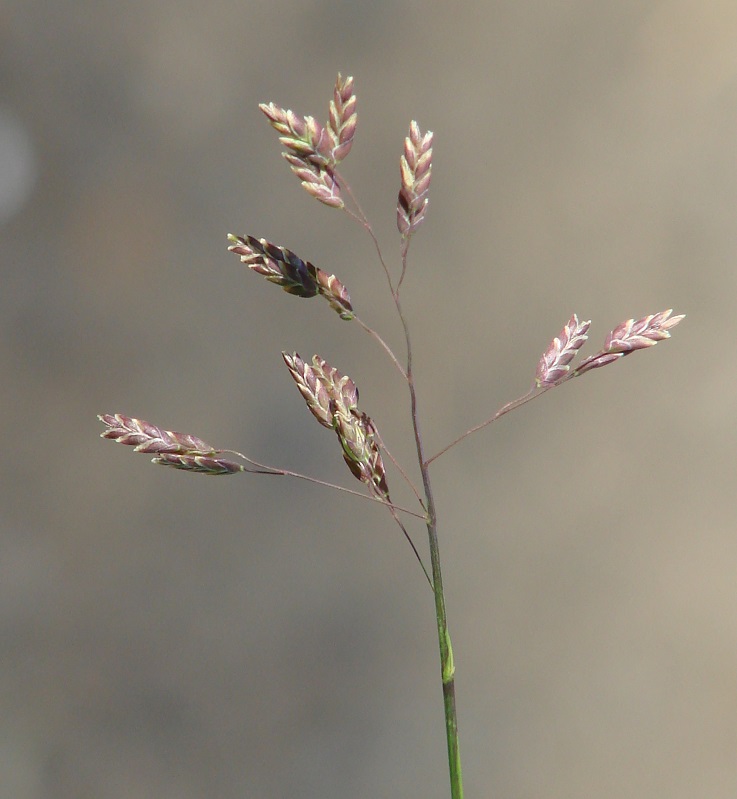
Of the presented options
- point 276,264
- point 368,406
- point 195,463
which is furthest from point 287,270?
point 368,406

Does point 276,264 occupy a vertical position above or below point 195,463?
above

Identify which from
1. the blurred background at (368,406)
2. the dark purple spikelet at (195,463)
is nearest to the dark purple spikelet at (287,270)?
the dark purple spikelet at (195,463)

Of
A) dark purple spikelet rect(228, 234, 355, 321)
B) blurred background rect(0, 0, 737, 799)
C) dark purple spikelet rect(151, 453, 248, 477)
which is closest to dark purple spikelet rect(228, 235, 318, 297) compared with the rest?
dark purple spikelet rect(228, 234, 355, 321)

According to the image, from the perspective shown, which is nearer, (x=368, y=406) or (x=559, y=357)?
(x=559, y=357)

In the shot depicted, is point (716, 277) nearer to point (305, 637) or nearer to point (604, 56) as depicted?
point (604, 56)

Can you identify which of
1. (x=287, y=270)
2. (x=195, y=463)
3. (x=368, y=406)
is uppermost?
(x=368, y=406)

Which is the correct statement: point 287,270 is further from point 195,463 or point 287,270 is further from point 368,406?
point 368,406

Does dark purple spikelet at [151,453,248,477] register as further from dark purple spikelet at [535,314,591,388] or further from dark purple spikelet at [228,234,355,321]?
dark purple spikelet at [535,314,591,388]

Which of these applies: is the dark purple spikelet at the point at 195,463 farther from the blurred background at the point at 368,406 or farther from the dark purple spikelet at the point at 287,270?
the blurred background at the point at 368,406
